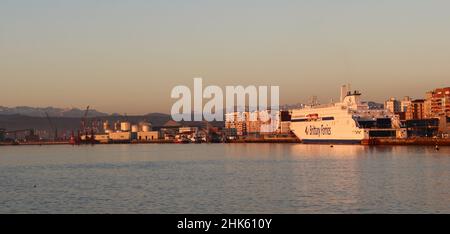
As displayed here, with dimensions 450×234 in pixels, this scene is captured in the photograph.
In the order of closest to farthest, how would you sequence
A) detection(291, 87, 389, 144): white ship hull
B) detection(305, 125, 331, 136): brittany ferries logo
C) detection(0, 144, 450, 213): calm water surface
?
detection(0, 144, 450, 213): calm water surface
detection(291, 87, 389, 144): white ship hull
detection(305, 125, 331, 136): brittany ferries logo

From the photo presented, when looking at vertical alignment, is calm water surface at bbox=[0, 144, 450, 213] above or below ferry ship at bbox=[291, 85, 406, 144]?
below

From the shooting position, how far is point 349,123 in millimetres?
94312

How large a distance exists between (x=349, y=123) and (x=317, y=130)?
10763mm

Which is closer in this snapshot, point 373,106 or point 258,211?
point 258,211

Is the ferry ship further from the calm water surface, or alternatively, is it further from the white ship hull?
the calm water surface

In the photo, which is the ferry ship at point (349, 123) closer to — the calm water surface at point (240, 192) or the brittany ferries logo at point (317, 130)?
the brittany ferries logo at point (317, 130)

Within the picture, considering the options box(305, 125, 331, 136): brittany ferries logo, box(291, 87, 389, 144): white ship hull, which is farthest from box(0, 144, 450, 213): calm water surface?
box(305, 125, 331, 136): brittany ferries logo

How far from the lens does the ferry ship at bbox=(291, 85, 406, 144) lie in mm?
94250

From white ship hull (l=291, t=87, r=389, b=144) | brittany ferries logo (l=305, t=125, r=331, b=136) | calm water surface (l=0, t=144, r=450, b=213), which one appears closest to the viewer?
calm water surface (l=0, t=144, r=450, b=213)

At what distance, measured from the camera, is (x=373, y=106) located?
105m

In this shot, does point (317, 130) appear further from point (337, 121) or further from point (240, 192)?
point (240, 192)
